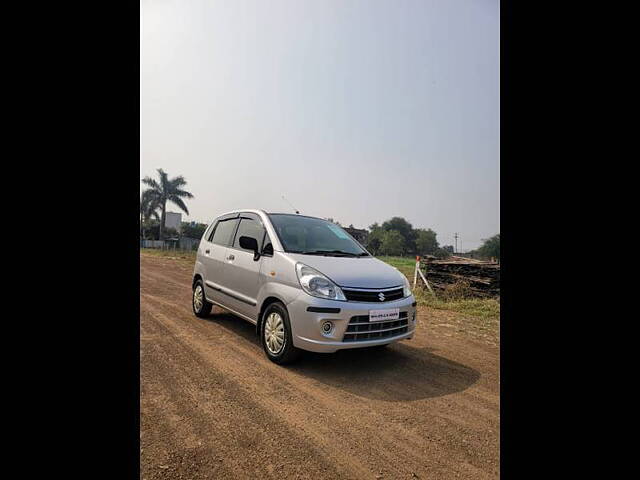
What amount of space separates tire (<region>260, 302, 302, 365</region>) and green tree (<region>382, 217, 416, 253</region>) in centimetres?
6687

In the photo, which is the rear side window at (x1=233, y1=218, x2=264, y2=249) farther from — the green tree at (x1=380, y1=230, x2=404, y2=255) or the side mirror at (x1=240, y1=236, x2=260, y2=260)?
the green tree at (x1=380, y1=230, x2=404, y2=255)

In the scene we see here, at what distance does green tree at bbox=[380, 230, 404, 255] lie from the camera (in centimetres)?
5491

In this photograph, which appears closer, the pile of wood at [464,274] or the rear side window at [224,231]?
the rear side window at [224,231]

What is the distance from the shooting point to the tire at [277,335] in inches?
138

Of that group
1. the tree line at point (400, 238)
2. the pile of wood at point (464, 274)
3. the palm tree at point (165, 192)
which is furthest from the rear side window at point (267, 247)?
the tree line at point (400, 238)

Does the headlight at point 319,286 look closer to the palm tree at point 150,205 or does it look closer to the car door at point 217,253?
the car door at point 217,253

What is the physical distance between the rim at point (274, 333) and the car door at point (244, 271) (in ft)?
1.04

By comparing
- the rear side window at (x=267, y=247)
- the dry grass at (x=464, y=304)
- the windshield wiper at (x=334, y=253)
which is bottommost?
the dry grass at (x=464, y=304)

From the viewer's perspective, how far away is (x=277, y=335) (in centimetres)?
365
